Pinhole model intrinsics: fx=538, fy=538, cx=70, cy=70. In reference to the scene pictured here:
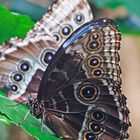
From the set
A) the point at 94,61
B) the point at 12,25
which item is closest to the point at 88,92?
the point at 94,61

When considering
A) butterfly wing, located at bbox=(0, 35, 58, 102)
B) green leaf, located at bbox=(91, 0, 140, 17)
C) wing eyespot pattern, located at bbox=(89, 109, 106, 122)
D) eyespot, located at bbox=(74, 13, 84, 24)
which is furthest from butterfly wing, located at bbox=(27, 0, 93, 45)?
green leaf, located at bbox=(91, 0, 140, 17)

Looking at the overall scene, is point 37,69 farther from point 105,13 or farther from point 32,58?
point 105,13

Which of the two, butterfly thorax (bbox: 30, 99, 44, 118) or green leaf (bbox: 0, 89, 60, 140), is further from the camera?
butterfly thorax (bbox: 30, 99, 44, 118)

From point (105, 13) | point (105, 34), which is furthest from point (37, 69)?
point (105, 13)

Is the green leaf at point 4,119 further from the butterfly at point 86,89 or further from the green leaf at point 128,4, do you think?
the green leaf at point 128,4

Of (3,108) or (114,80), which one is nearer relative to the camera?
(3,108)

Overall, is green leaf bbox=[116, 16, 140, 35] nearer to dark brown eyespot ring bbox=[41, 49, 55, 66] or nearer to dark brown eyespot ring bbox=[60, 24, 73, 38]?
dark brown eyespot ring bbox=[60, 24, 73, 38]
